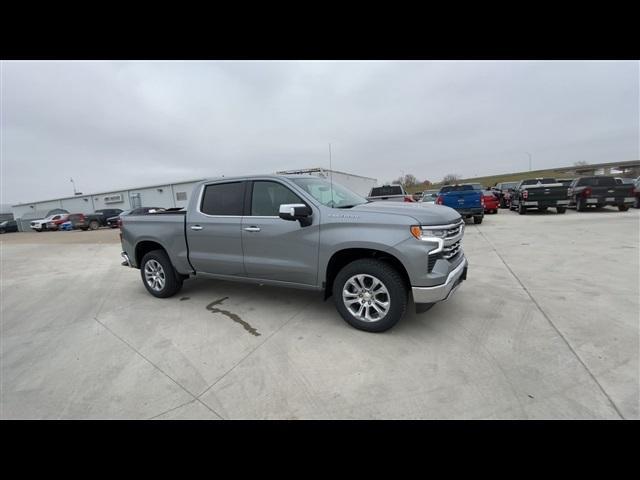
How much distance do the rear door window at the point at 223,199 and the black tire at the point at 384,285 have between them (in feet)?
5.81

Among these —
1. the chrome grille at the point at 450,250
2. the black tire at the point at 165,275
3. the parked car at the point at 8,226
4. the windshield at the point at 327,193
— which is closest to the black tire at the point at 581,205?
the chrome grille at the point at 450,250

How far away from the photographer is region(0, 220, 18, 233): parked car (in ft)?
112

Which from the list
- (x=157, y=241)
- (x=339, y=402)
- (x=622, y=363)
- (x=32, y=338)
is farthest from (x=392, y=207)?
(x=32, y=338)

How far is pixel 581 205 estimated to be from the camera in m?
14.8

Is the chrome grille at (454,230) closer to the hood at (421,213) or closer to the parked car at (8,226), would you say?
the hood at (421,213)

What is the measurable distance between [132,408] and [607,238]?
11.0 metres

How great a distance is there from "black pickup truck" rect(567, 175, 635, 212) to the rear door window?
57.6 feet

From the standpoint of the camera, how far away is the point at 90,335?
3.78 meters

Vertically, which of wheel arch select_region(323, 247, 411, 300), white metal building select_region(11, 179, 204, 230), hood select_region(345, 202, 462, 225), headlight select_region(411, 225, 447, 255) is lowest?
wheel arch select_region(323, 247, 411, 300)

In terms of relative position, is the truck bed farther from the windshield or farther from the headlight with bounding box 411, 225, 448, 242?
the headlight with bounding box 411, 225, 448, 242

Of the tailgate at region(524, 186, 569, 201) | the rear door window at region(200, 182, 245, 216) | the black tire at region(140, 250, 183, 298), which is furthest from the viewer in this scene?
the tailgate at region(524, 186, 569, 201)

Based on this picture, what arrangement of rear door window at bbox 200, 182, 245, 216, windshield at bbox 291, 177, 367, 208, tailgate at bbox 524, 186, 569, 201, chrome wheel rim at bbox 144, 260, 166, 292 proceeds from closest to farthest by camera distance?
windshield at bbox 291, 177, 367, 208, rear door window at bbox 200, 182, 245, 216, chrome wheel rim at bbox 144, 260, 166, 292, tailgate at bbox 524, 186, 569, 201

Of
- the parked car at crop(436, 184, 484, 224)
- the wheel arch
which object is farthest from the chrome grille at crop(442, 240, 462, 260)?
the parked car at crop(436, 184, 484, 224)
